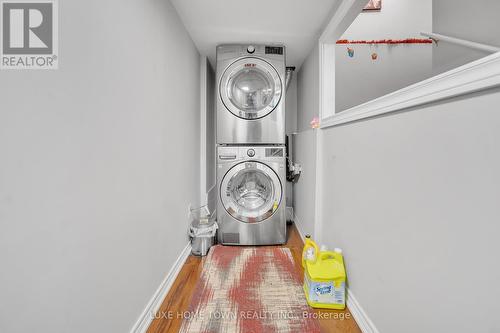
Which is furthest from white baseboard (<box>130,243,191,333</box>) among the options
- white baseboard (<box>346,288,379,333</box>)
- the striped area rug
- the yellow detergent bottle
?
white baseboard (<box>346,288,379,333</box>)

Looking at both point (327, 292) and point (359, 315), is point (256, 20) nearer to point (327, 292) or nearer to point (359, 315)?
point (327, 292)

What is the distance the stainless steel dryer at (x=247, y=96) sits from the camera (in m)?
2.50

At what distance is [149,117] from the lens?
142 centimetres

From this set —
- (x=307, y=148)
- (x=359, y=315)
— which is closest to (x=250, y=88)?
(x=307, y=148)

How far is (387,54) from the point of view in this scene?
112 inches

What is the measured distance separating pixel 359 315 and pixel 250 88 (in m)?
2.24

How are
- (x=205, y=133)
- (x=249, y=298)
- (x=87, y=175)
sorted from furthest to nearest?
(x=205, y=133), (x=249, y=298), (x=87, y=175)

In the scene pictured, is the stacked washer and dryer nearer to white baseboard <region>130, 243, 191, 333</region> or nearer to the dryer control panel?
the dryer control panel

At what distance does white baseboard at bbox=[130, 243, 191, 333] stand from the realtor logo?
1.29 m

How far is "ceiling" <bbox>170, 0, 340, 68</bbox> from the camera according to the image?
1799mm

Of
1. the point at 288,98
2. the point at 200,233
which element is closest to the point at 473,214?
the point at 200,233

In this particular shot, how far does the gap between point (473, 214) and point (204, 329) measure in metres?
1.43

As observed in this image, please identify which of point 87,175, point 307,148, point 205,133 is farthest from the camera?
point 205,133

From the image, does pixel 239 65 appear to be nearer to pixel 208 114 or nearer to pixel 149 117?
pixel 208 114
